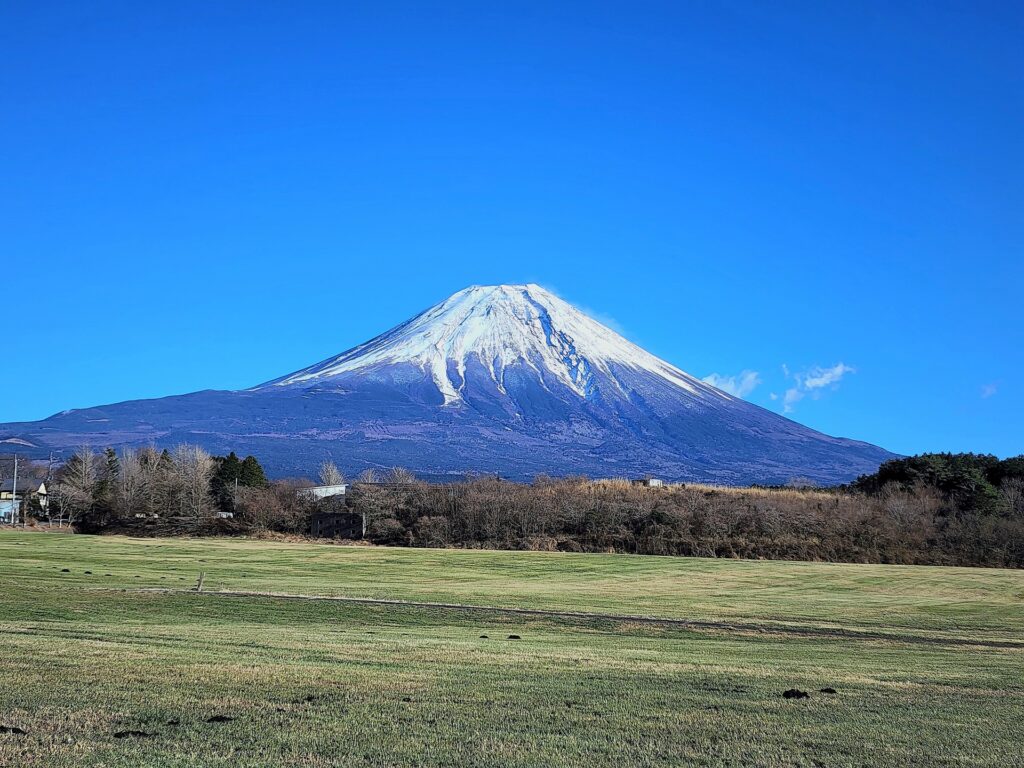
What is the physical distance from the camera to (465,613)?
31.4 m

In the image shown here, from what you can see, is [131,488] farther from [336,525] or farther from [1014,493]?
[1014,493]

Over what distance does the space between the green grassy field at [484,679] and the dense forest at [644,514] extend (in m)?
30.7

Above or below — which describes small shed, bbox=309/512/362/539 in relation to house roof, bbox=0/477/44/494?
below

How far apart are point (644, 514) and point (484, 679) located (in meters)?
61.9

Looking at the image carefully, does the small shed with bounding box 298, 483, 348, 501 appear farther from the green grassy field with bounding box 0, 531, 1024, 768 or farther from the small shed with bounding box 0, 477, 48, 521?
the green grassy field with bounding box 0, 531, 1024, 768

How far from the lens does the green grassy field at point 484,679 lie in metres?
10.4

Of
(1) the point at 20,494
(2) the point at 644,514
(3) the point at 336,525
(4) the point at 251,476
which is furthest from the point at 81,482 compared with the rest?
(2) the point at 644,514

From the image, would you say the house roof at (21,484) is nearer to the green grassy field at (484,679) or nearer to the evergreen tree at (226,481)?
the evergreen tree at (226,481)

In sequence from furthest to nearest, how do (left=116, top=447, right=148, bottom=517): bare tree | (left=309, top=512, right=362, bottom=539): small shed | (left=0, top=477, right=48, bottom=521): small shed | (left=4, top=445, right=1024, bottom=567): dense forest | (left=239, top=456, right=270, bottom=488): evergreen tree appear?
(left=239, top=456, right=270, bottom=488): evergreen tree → (left=0, top=477, right=48, bottom=521): small shed → (left=116, top=447, right=148, bottom=517): bare tree → (left=309, top=512, right=362, bottom=539): small shed → (left=4, top=445, right=1024, bottom=567): dense forest

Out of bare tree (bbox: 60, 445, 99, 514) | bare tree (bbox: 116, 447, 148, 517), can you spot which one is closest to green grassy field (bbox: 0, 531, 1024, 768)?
bare tree (bbox: 116, 447, 148, 517)

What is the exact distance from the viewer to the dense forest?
70000 mm

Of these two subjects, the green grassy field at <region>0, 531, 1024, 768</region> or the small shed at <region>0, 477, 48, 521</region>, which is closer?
the green grassy field at <region>0, 531, 1024, 768</region>

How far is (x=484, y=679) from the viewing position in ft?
51.2

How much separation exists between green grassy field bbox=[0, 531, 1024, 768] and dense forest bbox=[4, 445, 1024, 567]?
3072cm
